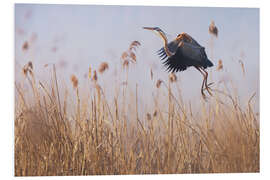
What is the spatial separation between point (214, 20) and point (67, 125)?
6.64ft

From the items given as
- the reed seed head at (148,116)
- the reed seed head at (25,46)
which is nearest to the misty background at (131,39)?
the reed seed head at (25,46)

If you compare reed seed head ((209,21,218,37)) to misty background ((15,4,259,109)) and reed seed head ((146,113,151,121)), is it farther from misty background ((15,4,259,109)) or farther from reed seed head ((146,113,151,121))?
reed seed head ((146,113,151,121))

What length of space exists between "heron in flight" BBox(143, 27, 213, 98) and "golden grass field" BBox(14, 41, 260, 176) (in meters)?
0.17

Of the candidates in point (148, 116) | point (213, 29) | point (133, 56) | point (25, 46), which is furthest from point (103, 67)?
point (213, 29)

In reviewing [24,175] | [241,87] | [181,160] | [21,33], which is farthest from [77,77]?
[241,87]

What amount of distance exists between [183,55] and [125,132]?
1091mm

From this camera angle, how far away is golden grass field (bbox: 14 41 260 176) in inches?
171

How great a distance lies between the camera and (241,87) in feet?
15.3

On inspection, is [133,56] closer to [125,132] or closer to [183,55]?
[183,55]

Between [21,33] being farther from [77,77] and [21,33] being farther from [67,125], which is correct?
[67,125]

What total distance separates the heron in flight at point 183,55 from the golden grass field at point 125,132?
166mm

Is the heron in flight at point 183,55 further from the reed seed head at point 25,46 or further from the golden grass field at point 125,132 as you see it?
the reed seed head at point 25,46

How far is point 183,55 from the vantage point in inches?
184

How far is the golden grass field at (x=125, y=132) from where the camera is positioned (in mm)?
4332
